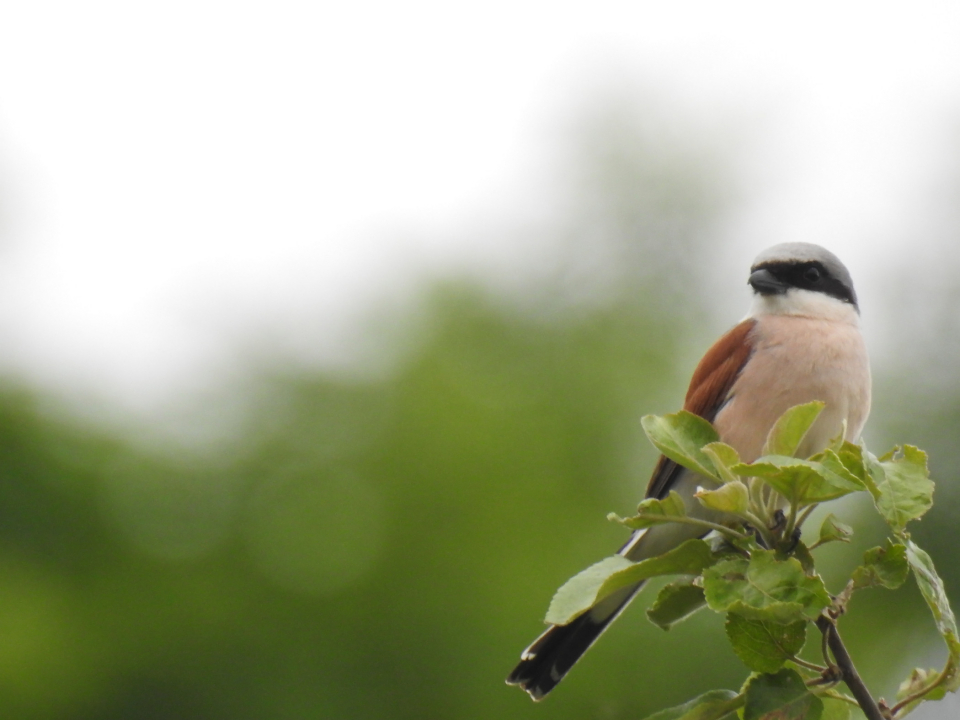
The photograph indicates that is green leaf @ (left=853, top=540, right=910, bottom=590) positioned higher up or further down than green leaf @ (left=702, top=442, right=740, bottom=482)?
further down

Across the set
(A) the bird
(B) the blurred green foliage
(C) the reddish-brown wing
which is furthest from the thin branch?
(B) the blurred green foliage

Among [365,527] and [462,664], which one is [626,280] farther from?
[462,664]

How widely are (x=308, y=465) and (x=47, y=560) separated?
125 inches

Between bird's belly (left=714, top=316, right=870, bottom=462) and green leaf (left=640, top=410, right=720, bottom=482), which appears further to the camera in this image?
bird's belly (left=714, top=316, right=870, bottom=462)

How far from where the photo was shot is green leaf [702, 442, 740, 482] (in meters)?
2.05

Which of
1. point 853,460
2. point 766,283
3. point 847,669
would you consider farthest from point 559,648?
point 766,283

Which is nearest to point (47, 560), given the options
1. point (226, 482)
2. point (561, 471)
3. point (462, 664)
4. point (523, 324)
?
point (226, 482)

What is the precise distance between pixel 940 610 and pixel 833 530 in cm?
31

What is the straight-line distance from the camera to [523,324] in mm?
13570

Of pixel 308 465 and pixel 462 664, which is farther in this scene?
pixel 308 465

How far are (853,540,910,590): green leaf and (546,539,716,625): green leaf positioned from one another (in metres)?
0.33

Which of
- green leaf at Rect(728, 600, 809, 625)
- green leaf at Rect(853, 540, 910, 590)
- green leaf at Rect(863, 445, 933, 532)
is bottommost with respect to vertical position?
green leaf at Rect(853, 540, 910, 590)

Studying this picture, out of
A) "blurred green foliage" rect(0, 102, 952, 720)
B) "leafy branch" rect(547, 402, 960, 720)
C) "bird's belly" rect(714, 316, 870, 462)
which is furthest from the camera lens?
"blurred green foliage" rect(0, 102, 952, 720)

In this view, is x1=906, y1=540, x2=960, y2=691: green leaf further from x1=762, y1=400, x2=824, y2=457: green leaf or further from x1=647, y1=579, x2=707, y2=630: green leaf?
x1=647, y1=579, x2=707, y2=630: green leaf
